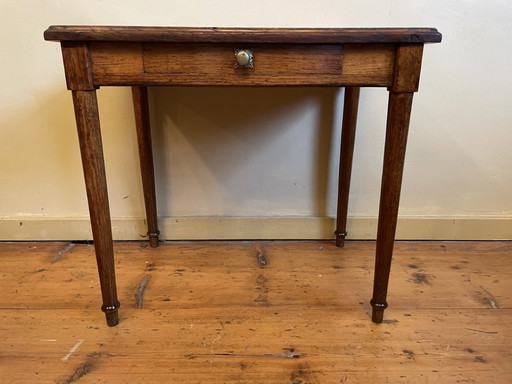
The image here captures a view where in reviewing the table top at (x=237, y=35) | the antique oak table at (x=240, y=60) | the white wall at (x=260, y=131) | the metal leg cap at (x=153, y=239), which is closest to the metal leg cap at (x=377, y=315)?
the antique oak table at (x=240, y=60)

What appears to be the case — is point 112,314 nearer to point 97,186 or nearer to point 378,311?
point 97,186

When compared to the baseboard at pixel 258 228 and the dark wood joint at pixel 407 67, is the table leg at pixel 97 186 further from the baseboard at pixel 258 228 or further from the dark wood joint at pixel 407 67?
the dark wood joint at pixel 407 67

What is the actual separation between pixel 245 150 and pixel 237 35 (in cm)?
66

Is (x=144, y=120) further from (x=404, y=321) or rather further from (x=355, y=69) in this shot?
(x=404, y=321)

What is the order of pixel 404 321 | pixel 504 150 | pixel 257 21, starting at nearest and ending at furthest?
pixel 404 321
pixel 257 21
pixel 504 150

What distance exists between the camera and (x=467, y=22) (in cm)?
131

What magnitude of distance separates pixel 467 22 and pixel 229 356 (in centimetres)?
124

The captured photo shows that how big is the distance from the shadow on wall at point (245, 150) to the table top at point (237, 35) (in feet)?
1.87

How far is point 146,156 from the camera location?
1.37 metres

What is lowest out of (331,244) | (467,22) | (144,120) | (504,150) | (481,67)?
(331,244)

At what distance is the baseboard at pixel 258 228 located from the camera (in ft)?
4.95

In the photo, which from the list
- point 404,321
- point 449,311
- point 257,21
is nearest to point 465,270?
point 449,311

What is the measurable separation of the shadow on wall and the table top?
0.57 metres

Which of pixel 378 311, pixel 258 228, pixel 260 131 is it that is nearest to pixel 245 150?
pixel 260 131
